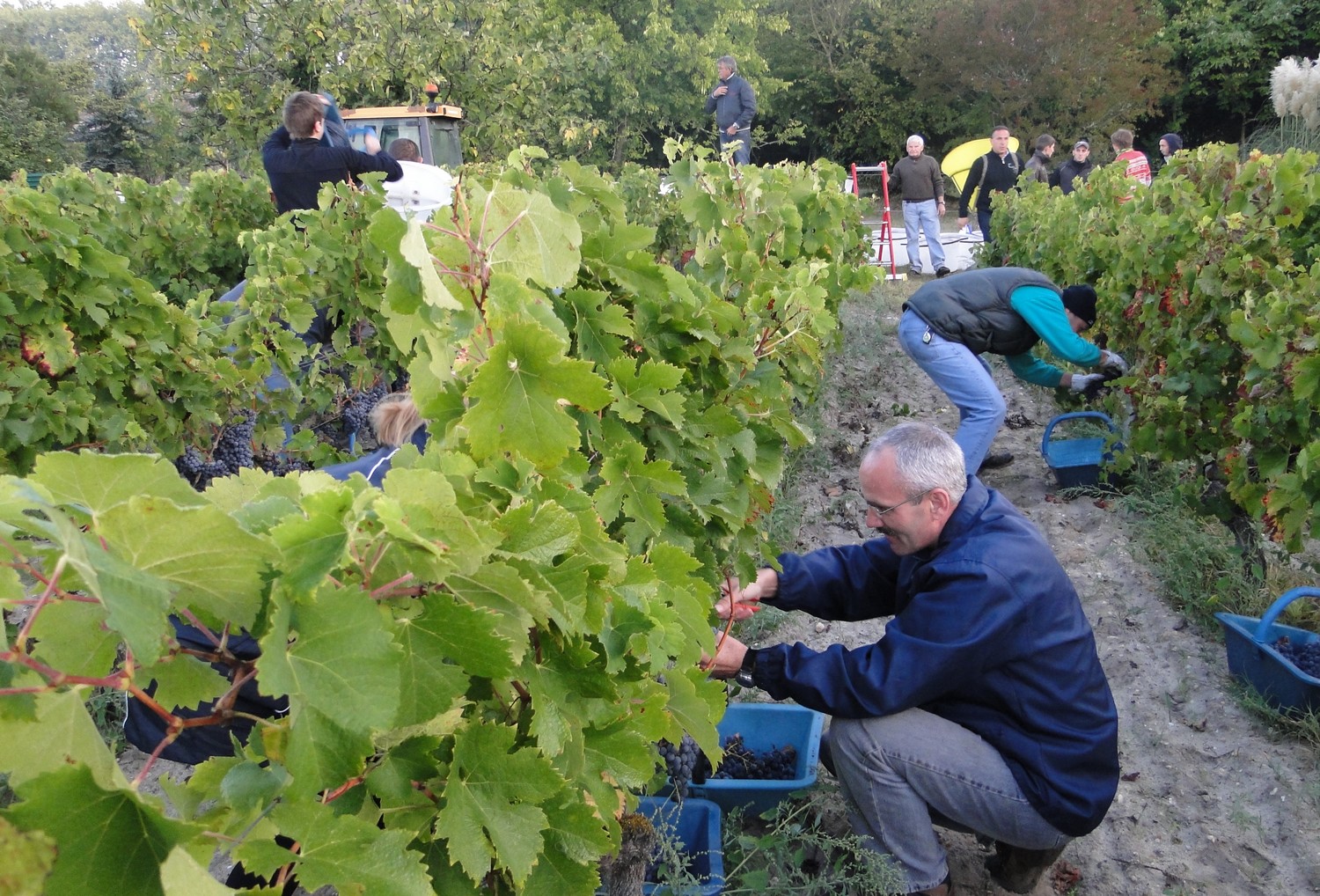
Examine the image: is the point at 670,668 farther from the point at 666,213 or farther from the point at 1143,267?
the point at 666,213

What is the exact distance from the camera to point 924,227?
12.6m

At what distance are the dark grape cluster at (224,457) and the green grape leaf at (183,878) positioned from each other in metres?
3.53

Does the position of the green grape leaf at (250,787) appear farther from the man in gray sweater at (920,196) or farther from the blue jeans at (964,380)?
the man in gray sweater at (920,196)

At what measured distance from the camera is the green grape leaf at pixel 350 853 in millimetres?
915

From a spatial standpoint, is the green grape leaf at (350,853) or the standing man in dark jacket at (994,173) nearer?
the green grape leaf at (350,853)

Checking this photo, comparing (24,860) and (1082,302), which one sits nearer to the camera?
(24,860)

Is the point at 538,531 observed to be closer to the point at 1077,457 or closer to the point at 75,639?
the point at 75,639

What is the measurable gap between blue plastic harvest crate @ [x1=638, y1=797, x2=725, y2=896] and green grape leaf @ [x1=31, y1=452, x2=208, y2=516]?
1776 mm

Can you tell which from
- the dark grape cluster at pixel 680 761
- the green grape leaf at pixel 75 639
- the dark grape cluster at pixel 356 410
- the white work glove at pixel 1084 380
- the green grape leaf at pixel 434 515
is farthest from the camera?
the white work glove at pixel 1084 380

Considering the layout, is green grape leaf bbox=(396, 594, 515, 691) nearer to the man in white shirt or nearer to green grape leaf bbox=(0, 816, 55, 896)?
green grape leaf bbox=(0, 816, 55, 896)

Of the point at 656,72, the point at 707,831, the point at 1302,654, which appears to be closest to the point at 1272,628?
the point at 1302,654

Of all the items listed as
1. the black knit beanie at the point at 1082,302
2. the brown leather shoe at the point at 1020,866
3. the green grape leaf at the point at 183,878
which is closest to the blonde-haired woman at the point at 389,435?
the green grape leaf at the point at 183,878

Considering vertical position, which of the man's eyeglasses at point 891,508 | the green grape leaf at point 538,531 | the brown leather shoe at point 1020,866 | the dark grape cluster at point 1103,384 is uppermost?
the green grape leaf at point 538,531

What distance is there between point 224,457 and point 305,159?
2484 millimetres
